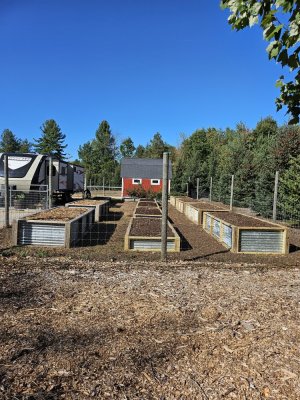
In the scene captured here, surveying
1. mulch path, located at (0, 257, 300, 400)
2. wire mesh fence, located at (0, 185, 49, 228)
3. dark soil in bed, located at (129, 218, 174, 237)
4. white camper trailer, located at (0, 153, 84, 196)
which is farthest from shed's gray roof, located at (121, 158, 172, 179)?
mulch path, located at (0, 257, 300, 400)

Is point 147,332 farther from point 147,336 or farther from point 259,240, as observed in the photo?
point 259,240

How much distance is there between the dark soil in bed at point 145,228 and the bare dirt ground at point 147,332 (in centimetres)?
240

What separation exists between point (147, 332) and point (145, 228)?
6.21 metres

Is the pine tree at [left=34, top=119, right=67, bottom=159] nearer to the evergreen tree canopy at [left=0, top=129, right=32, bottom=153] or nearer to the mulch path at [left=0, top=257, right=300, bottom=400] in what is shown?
the evergreen tree canopy at [left=0, top=129, right=32, bottom=153]

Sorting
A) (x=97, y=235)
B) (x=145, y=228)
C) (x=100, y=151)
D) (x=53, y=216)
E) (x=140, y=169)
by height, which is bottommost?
(x=97, y=235)

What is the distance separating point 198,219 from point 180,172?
30601mm

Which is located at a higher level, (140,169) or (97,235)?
(140,169)

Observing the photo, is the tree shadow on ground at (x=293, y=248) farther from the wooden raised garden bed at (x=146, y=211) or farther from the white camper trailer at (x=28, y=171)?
the white camper trailer at (x=28, y=171)

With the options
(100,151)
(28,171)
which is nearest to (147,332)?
(28,171)

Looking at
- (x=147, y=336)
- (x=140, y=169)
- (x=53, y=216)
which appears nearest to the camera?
(x=147, y=336)

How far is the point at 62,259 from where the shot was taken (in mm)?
6898

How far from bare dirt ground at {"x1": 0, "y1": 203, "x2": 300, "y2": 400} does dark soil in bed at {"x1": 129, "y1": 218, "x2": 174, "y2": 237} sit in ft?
7.89

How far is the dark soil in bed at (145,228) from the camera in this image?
8734mm

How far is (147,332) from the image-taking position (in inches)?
136
